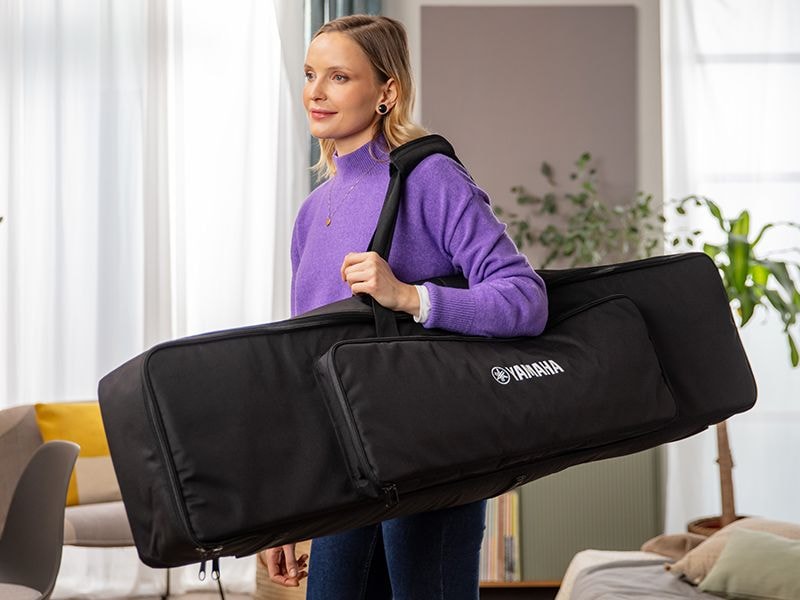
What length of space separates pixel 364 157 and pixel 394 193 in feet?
0.48

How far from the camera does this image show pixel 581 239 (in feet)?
13.4

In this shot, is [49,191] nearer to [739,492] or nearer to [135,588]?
[135,588]

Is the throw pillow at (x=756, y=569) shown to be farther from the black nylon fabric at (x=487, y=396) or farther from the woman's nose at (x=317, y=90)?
the woman's nose at (x=317, y=90)

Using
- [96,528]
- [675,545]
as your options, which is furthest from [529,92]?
[96,528]

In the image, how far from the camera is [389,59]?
4.41ft

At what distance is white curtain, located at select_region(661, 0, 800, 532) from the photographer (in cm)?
421

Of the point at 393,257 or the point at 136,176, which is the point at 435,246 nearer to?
the point at 393,257

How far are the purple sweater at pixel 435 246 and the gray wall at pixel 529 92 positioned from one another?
293 cm

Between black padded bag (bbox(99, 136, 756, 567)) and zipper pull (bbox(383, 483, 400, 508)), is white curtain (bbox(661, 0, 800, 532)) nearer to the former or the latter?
black padded bag (bbox(99, 136, 756, 567))

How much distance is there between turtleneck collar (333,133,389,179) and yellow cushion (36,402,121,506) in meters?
2.80

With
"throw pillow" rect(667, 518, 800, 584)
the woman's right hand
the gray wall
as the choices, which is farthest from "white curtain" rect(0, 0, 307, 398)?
the woman's right hand

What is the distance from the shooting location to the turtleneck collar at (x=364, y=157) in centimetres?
135

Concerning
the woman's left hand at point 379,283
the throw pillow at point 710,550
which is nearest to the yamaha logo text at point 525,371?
the woman's left hand at point 379,283

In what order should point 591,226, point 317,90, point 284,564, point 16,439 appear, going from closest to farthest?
1. point 317,90
2. point 284,564
3. point 16,439
4. point 591,226
